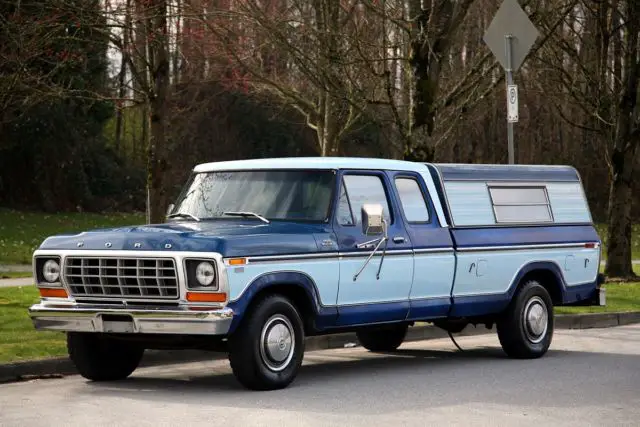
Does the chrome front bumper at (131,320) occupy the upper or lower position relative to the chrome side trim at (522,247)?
lower

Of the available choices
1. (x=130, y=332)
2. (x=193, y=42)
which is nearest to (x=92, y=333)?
(x=130, y=332)

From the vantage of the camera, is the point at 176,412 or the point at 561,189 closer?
the point at 176,412

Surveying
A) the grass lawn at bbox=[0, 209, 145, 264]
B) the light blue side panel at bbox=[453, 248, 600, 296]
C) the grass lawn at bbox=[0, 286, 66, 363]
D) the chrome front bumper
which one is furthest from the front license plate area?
the grass lawn at bbox=[0, 209, 145, 264]

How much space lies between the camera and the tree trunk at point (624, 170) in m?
23.9

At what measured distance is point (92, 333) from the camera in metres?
11.2

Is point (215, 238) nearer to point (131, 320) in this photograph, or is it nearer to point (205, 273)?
point (205, 273)

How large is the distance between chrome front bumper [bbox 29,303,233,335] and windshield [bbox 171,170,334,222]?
4.71ft

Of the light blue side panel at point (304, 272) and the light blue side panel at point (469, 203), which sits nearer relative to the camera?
the light blue side panel at point (304, 272)

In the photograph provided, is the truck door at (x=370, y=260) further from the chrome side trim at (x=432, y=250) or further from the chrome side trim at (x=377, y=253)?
the chrome side trim at (x=432, y=250)

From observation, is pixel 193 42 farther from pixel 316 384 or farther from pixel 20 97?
pixel 316 384

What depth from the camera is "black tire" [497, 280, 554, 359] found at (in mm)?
13305

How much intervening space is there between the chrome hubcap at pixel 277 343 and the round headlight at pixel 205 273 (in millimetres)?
648

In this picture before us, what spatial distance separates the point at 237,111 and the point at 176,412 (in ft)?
130

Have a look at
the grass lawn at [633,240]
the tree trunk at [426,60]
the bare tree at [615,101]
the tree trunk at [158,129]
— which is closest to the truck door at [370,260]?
the tree trunk at [426,60]
